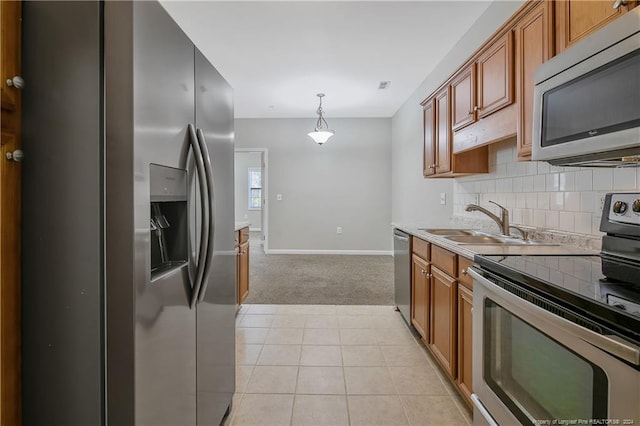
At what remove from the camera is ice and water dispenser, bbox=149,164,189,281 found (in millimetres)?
1081

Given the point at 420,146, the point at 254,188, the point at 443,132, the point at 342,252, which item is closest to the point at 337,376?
the point at 443,132

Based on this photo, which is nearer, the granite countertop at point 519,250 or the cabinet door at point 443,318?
the granite countertop at point 519,250

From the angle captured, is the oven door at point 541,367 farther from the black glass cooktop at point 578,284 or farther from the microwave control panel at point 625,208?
the microwave control panel at point 625,208

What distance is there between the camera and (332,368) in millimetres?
2234

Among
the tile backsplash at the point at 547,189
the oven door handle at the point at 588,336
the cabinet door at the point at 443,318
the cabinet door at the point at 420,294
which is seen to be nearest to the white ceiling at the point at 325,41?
the tile backsplash at the point at 547,189

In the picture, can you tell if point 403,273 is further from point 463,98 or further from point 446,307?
point 463,98

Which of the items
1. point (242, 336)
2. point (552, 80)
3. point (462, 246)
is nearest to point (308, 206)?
point (242, 336)

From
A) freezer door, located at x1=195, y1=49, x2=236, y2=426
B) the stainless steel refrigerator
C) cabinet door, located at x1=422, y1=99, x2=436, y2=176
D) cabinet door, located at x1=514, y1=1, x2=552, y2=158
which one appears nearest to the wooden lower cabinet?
cabinet door, located at x1=514, y1=1, x2=552, y2=158

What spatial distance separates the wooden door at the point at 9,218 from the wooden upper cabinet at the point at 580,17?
1918 millimetres

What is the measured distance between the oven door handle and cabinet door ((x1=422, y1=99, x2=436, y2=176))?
2073 mm

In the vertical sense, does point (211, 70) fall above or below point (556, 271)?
above

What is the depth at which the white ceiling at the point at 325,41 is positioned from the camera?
281 cm

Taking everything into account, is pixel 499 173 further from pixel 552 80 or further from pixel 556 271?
pixel 556 271

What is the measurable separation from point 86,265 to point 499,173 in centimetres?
259
